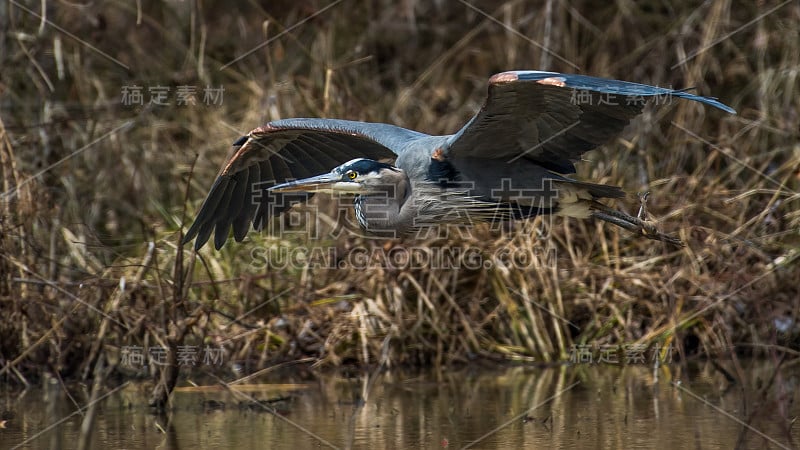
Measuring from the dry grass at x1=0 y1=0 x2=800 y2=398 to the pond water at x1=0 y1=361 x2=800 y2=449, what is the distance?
31 cm

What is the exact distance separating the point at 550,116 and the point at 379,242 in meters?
2.20

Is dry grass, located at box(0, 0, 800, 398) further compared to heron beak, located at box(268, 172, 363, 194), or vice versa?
dry grass, located at box(0, 0, 800, 398)

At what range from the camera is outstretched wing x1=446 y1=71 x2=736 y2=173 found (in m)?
4.86

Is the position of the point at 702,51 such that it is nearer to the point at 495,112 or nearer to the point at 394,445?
the point at 495,112

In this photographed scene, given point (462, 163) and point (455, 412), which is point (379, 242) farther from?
point (455, 412)

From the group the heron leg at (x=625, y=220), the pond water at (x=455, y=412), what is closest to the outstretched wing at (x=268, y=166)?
the pond water at (x=455, y=412)

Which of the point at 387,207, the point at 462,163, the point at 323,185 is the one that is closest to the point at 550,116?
the point at 462,163

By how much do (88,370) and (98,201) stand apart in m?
2.06

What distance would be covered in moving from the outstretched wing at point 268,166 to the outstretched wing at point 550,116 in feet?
2.87

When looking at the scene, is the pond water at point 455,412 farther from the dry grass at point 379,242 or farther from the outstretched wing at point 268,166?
the outstretched wing at point 268,166

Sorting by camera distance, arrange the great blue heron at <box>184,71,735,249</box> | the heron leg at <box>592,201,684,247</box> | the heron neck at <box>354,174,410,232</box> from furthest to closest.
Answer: the heron leg at <box>592,201,684,247</box> → the heron neck at <box>354,174,410,232</box> → the great blue heron at <box>184,71,735,249</box>

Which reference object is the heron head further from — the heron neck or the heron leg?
the heron leg

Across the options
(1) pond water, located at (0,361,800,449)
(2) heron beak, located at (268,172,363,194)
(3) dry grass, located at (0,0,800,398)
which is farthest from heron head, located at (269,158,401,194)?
(1) pond water, located at (0,361,800,449)

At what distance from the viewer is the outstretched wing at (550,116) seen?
486 cm
